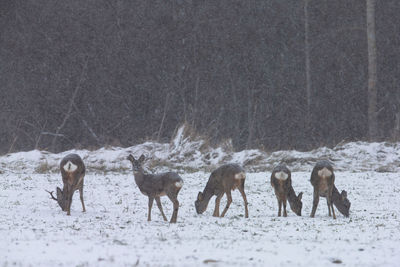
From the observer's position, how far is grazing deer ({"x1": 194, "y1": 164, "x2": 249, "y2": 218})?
12.7 metres

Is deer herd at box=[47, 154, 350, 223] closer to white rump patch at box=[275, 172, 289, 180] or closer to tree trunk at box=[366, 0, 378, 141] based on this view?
white rump patch at box=[275, 172, 289, 180]

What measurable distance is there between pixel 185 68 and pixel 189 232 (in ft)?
86.5

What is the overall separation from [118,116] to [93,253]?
28043 millimetres

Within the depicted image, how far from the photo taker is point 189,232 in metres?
9.84

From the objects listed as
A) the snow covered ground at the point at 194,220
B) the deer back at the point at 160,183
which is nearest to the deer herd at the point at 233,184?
the deer back at the point at 160,183

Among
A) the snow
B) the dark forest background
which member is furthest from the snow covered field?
the dark forest background

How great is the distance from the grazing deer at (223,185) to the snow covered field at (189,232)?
11.7 inches

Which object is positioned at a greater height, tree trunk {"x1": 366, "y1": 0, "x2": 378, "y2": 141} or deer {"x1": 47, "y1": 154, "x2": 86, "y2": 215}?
tree trunk {"x1": 366, "y1": 0, "x2": 378, "y2": 141}

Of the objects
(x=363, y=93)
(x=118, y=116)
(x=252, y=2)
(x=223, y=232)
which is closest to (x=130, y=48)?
(x=118, y=116)

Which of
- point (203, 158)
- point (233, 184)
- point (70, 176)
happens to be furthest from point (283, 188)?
point (203, 158)

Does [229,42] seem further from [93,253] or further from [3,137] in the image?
[93,253]

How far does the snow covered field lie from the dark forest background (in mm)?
18393

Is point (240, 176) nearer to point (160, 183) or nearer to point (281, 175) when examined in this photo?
point (281, 175)

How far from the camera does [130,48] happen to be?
1422 inches
